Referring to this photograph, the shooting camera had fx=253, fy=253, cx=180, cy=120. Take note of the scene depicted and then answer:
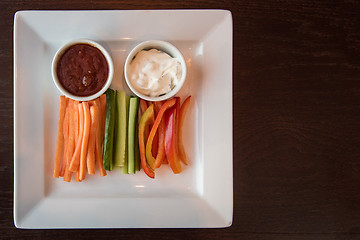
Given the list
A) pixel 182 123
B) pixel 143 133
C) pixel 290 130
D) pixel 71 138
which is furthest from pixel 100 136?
pixel 290 130

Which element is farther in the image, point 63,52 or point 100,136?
point 100,136

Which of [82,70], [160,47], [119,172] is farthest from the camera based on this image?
[119,172]

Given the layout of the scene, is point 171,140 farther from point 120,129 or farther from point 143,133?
point 120,129

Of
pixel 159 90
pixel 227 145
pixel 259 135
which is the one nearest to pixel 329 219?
pixel 259 135

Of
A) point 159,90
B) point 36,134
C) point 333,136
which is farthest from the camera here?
point 333,136

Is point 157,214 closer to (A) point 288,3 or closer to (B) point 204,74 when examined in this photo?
(B) point 204,74

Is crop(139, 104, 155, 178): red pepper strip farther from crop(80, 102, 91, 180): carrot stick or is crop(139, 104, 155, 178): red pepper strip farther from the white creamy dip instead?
crop(80, 102, 91, 180): carrot stick
